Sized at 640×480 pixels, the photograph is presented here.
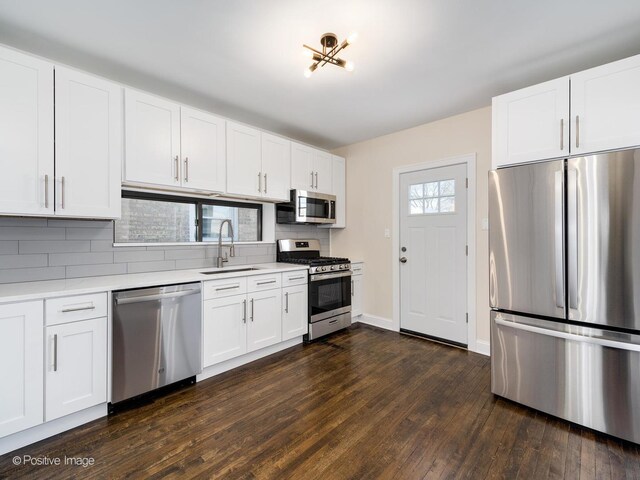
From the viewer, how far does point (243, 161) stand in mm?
3174

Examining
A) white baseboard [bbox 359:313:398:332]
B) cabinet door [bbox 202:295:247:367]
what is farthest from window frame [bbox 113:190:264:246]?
white baseboard [bbox 359:313:398:332]

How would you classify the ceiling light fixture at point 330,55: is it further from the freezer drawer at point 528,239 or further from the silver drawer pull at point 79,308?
the silver drawer pull at point 79,308

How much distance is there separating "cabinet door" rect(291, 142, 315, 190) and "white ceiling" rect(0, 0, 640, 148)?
77 cm

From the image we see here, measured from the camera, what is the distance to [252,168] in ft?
10.7

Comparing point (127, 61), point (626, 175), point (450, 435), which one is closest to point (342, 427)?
point (450, 435)

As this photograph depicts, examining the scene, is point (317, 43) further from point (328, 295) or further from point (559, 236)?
point (328, 295)

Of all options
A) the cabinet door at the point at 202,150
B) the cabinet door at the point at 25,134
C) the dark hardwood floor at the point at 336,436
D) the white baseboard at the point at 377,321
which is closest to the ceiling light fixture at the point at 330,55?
the cabinet door at the point at 202,150

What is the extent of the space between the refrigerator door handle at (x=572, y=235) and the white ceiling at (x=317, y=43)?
3.22 feet

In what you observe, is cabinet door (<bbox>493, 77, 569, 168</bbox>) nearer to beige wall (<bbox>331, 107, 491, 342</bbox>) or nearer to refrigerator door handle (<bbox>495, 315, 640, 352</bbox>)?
beige wall (<bbox>331, 107, 491, 342</bbox>)

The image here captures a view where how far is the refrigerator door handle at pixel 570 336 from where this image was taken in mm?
1812

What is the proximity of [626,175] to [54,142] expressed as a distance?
12.2 feet

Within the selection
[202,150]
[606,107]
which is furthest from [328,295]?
[606,107]

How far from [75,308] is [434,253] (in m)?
3.34

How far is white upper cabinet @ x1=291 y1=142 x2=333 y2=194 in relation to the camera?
372 centimetres
